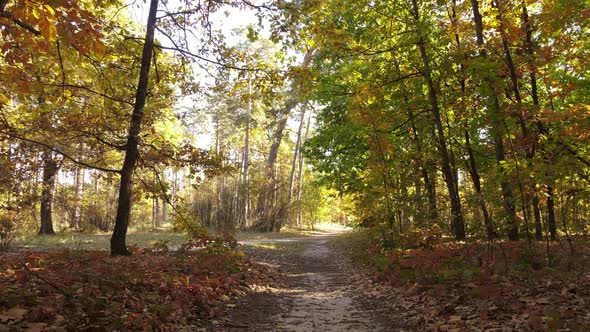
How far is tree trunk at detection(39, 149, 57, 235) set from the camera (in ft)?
25.4

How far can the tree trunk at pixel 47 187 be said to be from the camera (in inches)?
305

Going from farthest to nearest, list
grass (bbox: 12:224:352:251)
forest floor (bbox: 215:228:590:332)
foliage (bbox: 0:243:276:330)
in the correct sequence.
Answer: grass (bbox: 12:224:352:251) < forest floor (bbox: 215:228:590:332) < foliage (bbox: 0:243:276:330)

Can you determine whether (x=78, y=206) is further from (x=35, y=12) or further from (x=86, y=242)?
(x=35, y=12)

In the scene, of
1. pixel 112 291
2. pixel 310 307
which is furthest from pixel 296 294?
pixel 112 291

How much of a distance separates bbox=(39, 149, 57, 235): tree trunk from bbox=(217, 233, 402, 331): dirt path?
4.69 meters

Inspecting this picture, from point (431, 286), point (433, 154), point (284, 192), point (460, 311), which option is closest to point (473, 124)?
point (433, 154)

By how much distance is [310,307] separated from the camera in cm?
654

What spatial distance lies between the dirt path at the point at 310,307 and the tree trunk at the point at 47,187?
4.69 metres

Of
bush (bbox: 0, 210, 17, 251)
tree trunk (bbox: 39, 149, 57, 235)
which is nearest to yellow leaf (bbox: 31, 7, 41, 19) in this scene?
tree trunk (bbox: 39, 149, 57, 235)

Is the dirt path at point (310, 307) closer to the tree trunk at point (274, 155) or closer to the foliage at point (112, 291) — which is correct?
the foliage at point (112, 291)

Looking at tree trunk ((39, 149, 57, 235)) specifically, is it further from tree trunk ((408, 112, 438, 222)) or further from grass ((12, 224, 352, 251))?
tree trunk ((408, 112, 438, 222))

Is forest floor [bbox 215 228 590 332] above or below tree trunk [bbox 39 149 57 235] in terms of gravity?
below

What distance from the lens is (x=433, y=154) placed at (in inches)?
446

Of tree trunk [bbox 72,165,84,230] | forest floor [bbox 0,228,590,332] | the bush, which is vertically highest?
tree trunk [bbox 72,165,84,230]
